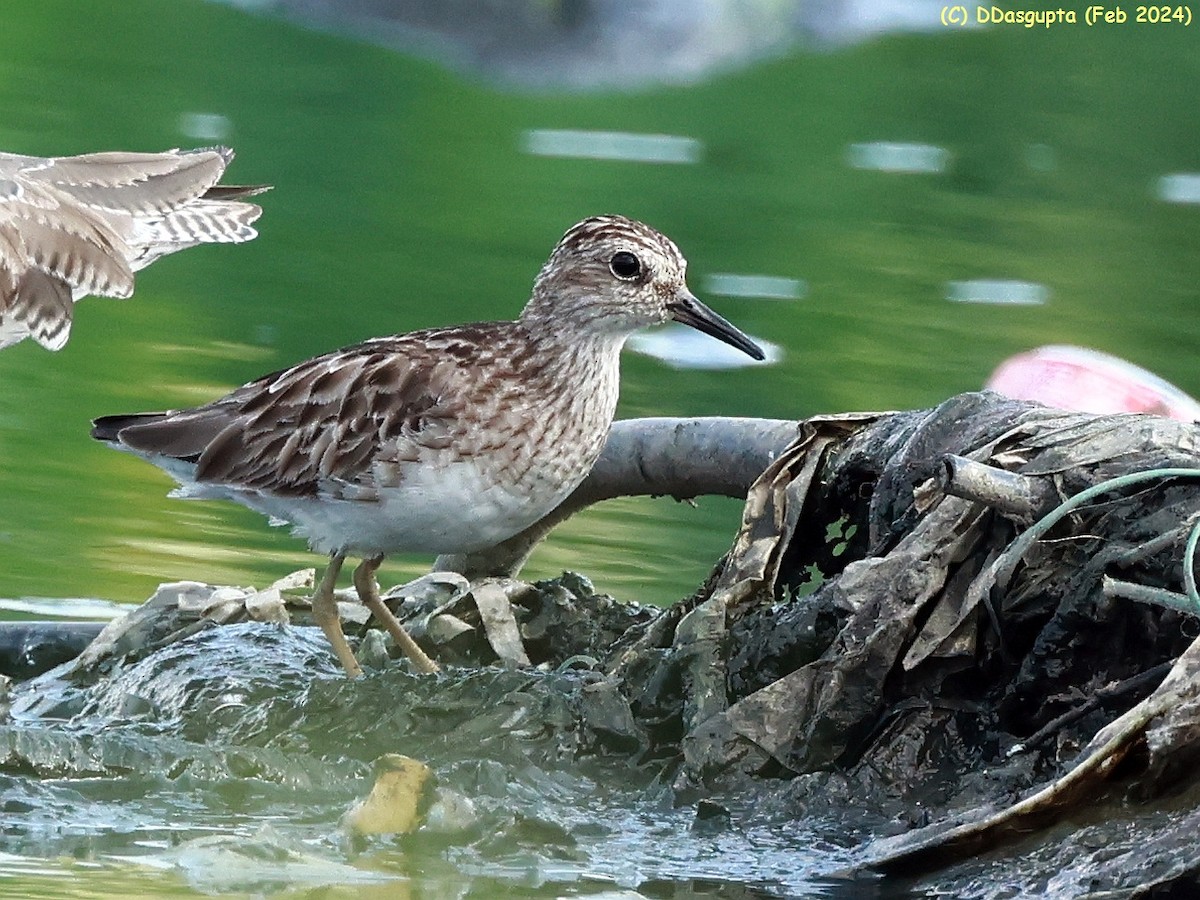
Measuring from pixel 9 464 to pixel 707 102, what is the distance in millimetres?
7614

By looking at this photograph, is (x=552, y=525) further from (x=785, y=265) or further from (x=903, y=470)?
(x=785, y=265)

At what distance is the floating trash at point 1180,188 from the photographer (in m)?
13.1

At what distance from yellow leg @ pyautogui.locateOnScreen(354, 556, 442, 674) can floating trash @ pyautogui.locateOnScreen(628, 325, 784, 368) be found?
3.56 metres

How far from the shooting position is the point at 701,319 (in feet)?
21.0

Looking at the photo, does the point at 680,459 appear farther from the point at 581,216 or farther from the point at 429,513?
the point at 581,216

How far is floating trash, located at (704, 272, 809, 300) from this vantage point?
1086 centimetres

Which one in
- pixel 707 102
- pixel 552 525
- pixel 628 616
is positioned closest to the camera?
pixel 628 616

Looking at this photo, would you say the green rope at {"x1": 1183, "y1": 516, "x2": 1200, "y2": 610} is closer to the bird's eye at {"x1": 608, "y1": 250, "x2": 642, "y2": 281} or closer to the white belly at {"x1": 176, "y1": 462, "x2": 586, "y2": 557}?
the white belly at {"x1": 176, "y1": 462, "x2": 586, "y2": 557}

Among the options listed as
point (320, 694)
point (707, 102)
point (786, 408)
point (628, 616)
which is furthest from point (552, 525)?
point (707, 102)

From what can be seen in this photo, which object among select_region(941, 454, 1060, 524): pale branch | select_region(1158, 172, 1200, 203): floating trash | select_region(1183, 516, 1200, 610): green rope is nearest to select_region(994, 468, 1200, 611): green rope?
select_region(941, 454, 1060, 524): pale branch

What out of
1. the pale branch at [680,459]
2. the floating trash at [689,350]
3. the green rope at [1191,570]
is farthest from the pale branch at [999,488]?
the floating trash at [689,350]

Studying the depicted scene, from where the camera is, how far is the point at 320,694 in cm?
572

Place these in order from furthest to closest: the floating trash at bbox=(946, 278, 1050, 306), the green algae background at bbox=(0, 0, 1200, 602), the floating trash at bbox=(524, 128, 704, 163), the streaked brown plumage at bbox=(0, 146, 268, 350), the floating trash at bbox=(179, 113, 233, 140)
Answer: the floating trash at bbox=(524, 128, 704, 163)
the floating trash at bbox=(179, 113, 233, 140)
the floating trash at bbox=(946, 278, 1050, 306)
the green algae background at bbox=(0, 0, 1200, 602)
the streaked brown plumage at bbox=(0, 146, 268, 350)

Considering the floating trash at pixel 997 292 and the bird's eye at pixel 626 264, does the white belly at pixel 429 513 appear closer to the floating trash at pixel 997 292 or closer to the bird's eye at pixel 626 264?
the bird's eye at pixel 626 264
